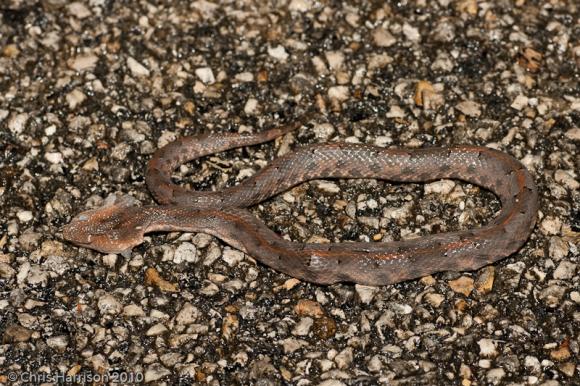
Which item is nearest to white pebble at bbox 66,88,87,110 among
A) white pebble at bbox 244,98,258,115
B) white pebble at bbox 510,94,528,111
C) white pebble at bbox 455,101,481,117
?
white pebble at bbox 244,98,258,115

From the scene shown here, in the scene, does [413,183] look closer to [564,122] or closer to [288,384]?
[564,122]

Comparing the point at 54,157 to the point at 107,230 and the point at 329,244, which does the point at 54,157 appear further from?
the point at 329,244

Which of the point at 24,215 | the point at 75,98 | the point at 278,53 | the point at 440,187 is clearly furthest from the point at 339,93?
the point at 24,215

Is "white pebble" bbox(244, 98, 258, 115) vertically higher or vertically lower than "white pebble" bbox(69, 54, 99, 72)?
lower

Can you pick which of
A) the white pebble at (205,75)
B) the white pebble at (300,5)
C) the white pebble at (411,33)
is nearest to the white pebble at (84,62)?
the white pebble at (205,75)

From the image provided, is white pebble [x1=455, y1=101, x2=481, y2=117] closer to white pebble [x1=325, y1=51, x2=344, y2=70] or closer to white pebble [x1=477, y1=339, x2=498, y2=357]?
white pebble [x1=325, y1=51, x2=344, y2=70]
